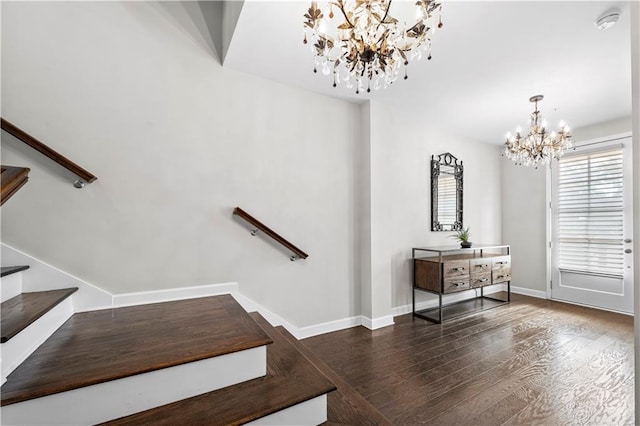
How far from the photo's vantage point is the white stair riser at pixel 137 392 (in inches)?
43.2

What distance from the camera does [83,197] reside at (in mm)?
2006

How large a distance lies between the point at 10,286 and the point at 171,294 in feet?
2.97

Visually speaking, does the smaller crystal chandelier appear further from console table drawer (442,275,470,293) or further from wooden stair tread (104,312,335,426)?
wooden stair tread (104,312,335,426)

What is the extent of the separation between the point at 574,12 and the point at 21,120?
12.4 ft

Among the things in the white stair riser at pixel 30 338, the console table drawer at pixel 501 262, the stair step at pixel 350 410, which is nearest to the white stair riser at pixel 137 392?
the white stair riser at pixel 30 338

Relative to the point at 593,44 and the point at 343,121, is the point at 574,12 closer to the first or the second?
the point at 593,44

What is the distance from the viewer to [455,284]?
3574 millimetres

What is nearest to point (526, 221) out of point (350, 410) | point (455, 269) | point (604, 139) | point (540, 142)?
point (604, 139)

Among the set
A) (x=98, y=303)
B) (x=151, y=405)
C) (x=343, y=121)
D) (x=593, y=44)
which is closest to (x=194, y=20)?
(x=343, y=121)

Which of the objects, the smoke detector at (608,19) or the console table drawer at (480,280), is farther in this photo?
the console table drawer at (480,280)

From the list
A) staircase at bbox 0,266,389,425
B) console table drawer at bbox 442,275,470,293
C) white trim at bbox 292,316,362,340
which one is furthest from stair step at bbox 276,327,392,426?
console table drawer at bbox 442,275,470,293

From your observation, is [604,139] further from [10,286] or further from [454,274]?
[10,286]

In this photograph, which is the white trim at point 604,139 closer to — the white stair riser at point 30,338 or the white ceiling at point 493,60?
the white ceiling at point 493,60

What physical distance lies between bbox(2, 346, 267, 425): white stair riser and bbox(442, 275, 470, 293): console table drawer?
270cm
